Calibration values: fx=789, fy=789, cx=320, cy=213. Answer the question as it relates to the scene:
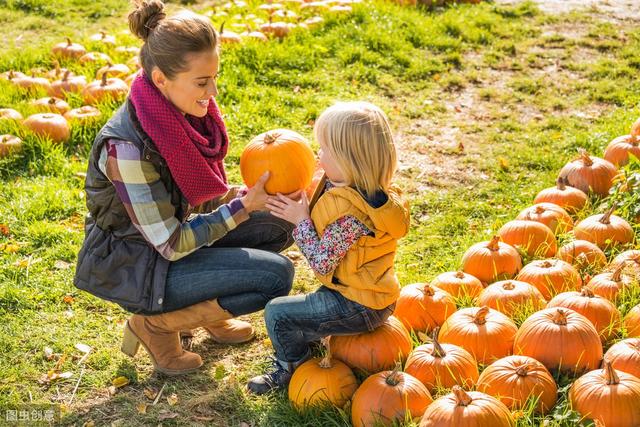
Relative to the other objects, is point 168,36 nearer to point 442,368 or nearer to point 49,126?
point 442,368

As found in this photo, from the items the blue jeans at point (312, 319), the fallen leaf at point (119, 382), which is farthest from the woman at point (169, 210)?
the blue jeans at point (312, 319)

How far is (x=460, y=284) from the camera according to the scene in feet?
14.2

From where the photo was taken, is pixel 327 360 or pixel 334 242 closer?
pixel 334 242

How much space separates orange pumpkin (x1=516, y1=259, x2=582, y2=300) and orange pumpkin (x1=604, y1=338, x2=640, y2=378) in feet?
2.06

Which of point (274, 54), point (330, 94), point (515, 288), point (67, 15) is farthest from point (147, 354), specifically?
point (67, 15)

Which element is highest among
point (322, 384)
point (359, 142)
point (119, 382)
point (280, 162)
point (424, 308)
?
point (359, 142)

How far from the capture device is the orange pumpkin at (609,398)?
324cm

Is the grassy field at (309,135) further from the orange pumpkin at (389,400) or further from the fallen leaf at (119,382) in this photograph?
the orange pumpkin at (389,400)

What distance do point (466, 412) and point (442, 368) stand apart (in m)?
0.47

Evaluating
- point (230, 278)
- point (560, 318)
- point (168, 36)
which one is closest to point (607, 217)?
point (560, 318)

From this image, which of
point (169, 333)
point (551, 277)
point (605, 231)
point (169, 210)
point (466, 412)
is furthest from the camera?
point (605, 231)

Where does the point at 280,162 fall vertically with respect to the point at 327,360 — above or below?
above

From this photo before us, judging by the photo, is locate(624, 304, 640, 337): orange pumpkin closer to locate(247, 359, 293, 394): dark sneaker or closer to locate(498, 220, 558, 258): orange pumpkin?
locate(498, 220, 558, 258): orange pumpkin

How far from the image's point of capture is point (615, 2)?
10109mm
